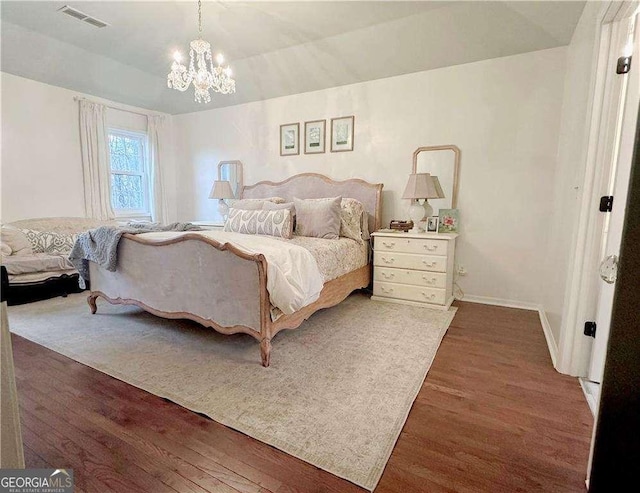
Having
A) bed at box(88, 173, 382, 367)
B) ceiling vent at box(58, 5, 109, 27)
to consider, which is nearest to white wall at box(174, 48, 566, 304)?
bed at box(88, 173, 382, 367)

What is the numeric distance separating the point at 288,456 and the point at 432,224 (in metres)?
2.83

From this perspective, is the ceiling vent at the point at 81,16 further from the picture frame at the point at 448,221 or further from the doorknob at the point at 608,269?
the doorknob at the point at 608,269

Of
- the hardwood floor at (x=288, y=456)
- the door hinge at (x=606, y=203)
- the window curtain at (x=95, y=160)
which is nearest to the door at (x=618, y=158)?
the door hinge at (x=606, y=203)

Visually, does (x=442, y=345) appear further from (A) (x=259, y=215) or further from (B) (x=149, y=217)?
(B) (x=149, y=217)

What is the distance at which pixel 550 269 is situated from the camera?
2918 mm

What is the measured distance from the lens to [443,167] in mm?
3580

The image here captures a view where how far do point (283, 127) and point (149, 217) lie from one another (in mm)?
2882

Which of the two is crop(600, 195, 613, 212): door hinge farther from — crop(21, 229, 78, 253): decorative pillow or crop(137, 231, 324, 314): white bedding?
crop(21, 229, 78, 253): decorative pillow

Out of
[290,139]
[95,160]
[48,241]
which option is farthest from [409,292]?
[95,160]

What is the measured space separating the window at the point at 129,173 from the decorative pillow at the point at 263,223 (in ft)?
9.47

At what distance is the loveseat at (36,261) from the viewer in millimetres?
3312

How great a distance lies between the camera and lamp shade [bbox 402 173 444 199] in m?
3.31

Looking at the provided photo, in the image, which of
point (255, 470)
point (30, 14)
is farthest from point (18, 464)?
point (30, 14)

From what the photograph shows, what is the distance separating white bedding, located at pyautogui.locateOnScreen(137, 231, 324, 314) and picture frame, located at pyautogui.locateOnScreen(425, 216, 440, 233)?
1.60 m
